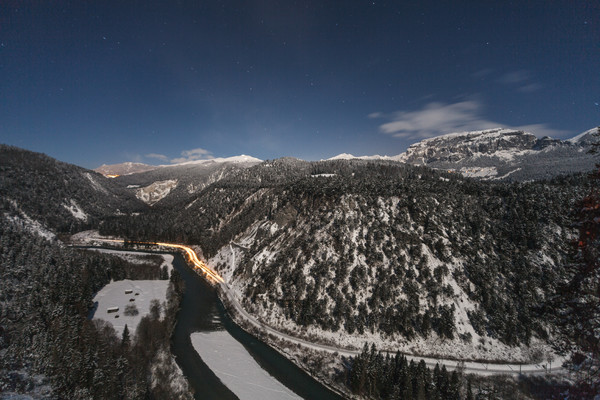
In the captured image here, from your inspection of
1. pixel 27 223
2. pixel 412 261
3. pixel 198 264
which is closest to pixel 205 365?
pixel 412 261

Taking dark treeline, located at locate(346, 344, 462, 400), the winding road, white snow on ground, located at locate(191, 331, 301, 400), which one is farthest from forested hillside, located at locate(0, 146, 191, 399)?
dark treeline, located at locate(346, 344, 462, 400)

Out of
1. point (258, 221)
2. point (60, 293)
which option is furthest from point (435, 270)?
point (60, 293)

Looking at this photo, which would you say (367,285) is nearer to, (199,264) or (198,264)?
(199,264)

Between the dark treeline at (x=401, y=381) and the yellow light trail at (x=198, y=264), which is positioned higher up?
the yellow light trail at (x=198, y=264)

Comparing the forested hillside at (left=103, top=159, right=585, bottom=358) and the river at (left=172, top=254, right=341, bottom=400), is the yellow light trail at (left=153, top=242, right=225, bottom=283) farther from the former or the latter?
the river at (left=172, top=254, right=341, bottom=400)

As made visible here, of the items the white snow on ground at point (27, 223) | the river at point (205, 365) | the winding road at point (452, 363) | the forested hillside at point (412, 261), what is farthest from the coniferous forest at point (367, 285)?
the white snow on ground at point (27, 223)

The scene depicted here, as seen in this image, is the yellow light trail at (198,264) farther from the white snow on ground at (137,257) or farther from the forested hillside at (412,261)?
the white snow on ground at (137,257)

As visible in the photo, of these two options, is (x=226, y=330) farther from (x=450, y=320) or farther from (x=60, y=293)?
(x=450, y=320)
